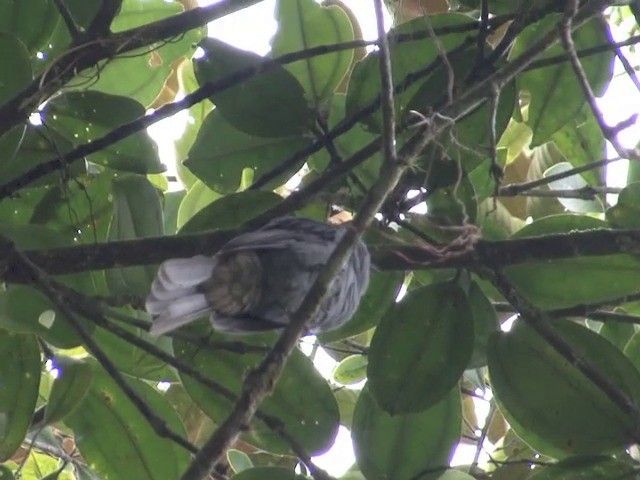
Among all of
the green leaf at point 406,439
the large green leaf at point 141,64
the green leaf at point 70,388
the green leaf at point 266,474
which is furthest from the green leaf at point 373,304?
the large green leaf at point 141,64

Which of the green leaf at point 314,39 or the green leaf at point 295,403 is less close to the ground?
the green leaf at point 314,39

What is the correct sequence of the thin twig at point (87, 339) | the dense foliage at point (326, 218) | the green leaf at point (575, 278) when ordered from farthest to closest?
the green leaf at point (575, 278) < the dense foliage at point (326, 218) < the thin twig at point (87, 339)

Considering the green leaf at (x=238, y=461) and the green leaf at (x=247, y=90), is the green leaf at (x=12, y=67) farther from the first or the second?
the green leaf at (x=238, y=461)

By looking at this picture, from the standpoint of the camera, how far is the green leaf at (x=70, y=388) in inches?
44.2

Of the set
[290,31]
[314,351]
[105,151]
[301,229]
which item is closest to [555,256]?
[301,229]

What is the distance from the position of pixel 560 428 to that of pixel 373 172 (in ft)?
1.35

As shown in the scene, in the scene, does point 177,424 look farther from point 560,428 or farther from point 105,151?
point 560,428

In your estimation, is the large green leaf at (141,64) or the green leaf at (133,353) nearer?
the green leaf at (133,353)

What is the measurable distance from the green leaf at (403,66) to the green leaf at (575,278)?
0.24 metres

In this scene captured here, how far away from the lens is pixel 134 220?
1183 millimetres

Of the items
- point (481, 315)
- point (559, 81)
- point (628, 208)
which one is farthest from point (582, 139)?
point (481, 315)

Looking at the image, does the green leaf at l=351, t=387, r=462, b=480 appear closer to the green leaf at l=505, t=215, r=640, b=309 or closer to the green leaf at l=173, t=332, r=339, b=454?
the green leaf at l=173, t=332, r=339, b=454

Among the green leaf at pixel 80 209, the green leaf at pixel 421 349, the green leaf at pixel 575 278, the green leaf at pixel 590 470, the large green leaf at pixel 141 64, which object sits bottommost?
the green leaf at pixel 590 470

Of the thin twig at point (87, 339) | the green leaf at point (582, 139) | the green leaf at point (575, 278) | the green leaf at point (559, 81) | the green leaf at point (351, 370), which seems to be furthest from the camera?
the green leaf at point (351, 370)
